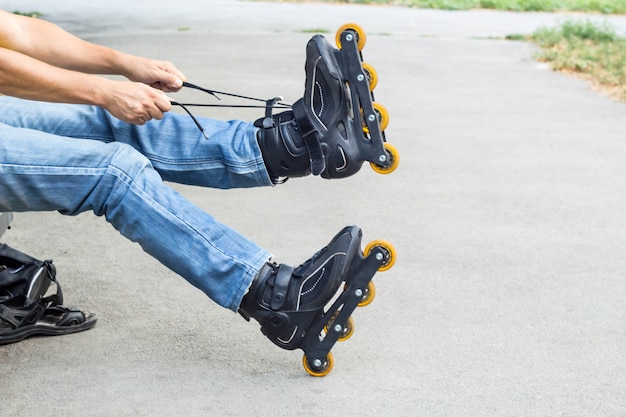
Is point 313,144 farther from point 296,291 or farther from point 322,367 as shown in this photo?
point 322,367

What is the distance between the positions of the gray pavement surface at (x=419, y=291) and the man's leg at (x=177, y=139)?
577 millimetres

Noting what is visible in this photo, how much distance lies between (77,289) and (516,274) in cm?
181

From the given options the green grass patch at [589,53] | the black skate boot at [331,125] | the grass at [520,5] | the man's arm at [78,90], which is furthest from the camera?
the grass at [520,5]

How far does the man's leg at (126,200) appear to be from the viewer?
8.57ft

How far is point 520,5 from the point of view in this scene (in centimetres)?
1670

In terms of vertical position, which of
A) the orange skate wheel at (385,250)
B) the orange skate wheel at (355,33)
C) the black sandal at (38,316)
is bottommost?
the black sandal at (38,316)

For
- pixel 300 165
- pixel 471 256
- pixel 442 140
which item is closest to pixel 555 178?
pixel 442 140

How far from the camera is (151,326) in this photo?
3234 millimetres

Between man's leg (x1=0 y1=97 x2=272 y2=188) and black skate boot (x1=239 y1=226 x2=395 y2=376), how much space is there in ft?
1.22

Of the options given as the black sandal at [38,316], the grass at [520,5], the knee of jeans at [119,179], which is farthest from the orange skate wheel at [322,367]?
the grass at [520,5]

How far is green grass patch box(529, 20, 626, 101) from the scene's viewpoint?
8.70 metres

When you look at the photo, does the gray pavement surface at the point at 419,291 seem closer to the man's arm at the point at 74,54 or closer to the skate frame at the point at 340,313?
the skate frame at the point at 340,313

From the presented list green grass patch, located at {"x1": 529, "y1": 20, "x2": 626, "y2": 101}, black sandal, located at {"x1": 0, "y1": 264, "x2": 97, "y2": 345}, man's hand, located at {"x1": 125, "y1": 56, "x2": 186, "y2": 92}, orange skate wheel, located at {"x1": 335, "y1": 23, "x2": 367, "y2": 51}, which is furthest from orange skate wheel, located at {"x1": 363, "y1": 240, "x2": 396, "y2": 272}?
green grass patch, located at {"x1": 529, "y1": 20, "x2": 626, "y2": 101}

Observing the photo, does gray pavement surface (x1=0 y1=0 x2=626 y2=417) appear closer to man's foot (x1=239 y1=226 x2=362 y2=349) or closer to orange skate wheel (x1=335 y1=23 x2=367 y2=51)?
man's foot (x1=239 y1=226 x2=362 y2=349)
